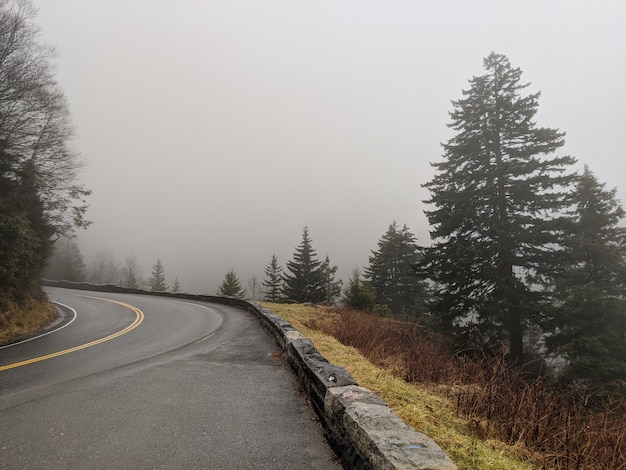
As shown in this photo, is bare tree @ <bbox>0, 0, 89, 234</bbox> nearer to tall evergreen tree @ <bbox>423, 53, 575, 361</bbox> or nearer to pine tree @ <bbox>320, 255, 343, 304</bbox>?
tall evergreen tree @ <bbox>423, 53, 575, 361</bbox>

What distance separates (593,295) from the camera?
491 inches

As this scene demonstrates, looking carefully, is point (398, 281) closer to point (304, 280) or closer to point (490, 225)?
point (304, 280)

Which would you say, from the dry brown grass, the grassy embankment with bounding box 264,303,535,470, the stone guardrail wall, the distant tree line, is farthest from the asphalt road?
the distant tree line

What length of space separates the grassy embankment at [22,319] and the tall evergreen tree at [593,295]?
19.8 metres

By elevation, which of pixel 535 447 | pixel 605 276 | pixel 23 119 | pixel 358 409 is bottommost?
pixel 535 447

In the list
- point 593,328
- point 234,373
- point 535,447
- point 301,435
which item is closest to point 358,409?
point 301,435

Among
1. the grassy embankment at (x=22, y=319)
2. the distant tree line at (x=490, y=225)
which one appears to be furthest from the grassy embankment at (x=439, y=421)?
the grassy embankment at (x=22, y=319)

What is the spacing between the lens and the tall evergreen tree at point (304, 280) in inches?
1607

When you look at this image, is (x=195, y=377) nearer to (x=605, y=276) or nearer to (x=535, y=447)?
(x=535, y=447)

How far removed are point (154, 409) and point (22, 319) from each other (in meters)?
12.4

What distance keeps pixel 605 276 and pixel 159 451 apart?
17.6m

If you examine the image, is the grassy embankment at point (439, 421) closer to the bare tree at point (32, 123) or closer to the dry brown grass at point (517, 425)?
the dry brown grass at point (517, 425)

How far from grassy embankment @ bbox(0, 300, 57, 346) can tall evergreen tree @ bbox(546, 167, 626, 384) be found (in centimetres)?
1979

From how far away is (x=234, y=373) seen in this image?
21.2ft
